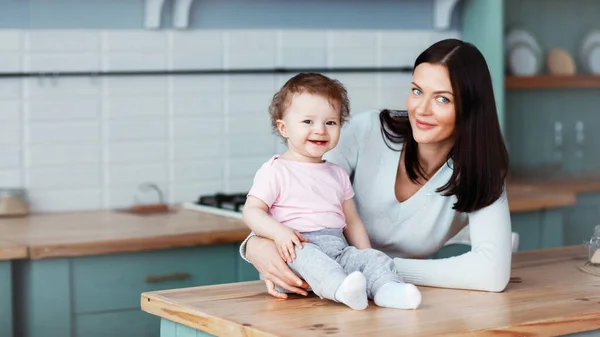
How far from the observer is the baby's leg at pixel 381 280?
2129mm

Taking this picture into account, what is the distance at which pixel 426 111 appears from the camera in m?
2.46

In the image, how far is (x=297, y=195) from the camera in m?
2.33

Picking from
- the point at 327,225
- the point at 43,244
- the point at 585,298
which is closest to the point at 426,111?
the point at 327,225

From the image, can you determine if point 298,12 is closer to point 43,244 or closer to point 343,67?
point 343,67

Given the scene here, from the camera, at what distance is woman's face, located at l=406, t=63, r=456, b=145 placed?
2.46 meters

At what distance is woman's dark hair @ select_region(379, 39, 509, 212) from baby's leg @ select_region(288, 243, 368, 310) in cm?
49

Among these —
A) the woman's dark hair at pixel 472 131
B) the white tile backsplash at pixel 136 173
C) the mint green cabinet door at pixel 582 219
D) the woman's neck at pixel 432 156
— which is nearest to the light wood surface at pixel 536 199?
the mint green cabinet door at pixel 582 219

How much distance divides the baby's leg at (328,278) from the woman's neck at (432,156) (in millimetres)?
550

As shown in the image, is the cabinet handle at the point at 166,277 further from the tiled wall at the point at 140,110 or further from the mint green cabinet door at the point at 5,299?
the tiled wall at the point at 140,110

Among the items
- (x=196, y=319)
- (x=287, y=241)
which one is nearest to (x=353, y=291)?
(x=287, y=241)

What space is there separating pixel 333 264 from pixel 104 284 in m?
1.34

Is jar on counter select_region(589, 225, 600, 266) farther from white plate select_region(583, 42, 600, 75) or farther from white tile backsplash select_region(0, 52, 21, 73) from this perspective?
white plate select_region(583, 42, 600, 75)

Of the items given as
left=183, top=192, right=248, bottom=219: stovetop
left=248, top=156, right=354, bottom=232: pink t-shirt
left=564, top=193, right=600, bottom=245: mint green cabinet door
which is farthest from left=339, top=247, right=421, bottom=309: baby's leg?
left=564, top=193, right=600, bottom=245: mint green cabinet door

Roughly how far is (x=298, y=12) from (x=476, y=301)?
7.58 feet
